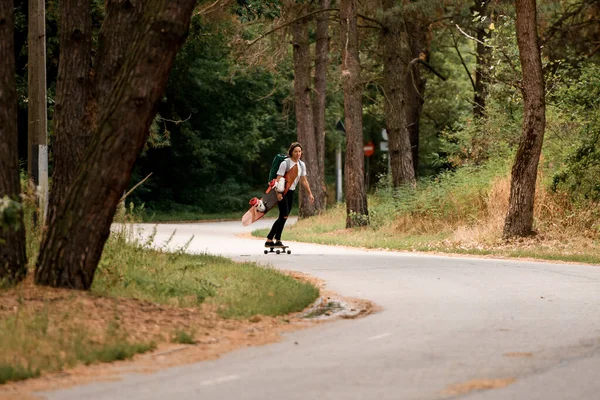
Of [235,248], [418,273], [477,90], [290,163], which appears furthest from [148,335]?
[477,90]

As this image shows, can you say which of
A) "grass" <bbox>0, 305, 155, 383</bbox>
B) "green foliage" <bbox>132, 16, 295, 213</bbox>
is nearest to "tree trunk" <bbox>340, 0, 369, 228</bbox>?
"grass" <bbox>0, 305, 155, 383</bbox>

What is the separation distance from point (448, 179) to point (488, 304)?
52.8 feet

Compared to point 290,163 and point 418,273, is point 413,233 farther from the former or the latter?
point 418,273

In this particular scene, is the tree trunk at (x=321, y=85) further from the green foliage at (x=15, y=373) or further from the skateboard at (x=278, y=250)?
the green foliage at (x=15, y=373)

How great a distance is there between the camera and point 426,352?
10.1 meters

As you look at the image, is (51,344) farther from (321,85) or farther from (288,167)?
(321,85)

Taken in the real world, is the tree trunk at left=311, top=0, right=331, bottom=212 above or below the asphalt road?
above

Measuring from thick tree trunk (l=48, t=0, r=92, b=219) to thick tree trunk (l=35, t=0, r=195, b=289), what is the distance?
365 cm

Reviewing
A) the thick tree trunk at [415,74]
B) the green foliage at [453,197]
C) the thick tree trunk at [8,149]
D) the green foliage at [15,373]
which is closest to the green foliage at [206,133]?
the thick tree trunk at [415,74]

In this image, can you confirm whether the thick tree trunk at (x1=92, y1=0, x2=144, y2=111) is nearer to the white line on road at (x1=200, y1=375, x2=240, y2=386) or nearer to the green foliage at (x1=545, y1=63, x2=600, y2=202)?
the white line on road at (x1=200, y1=375, x2=240, y2=386)

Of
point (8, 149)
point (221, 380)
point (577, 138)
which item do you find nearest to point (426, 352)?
point (221, 380)

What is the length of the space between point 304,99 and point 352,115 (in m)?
7.41

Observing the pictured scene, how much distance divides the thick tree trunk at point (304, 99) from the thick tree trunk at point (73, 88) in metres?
22.1

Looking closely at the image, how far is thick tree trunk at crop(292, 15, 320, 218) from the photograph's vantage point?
37.9m
